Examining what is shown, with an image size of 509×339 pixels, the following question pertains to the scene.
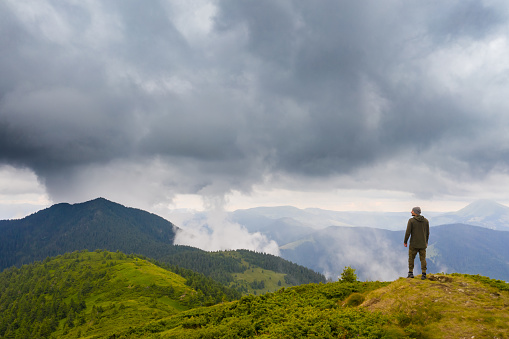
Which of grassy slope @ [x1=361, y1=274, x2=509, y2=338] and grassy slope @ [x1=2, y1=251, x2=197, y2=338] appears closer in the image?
grassy slope @ [x1=361, y1=274, x2=509, y2=338]

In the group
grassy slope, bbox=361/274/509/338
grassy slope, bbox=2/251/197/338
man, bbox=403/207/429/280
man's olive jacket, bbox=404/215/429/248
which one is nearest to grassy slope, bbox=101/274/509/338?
grassy slope, bbox=361/274/509/338

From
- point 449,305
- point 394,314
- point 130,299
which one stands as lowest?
point 130,299

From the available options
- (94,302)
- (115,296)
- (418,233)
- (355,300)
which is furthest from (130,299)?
(418,233)

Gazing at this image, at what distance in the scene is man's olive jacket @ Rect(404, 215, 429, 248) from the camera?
74.2 ft

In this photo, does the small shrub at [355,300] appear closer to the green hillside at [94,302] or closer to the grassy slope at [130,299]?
the green hillside at [94,302]

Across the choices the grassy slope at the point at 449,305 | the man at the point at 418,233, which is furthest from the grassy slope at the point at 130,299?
the man at the point at 418,233

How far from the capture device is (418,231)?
2270 cm

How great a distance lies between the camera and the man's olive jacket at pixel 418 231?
74.2ft

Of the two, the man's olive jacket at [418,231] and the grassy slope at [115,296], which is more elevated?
the man's olive jacket at [418,231]

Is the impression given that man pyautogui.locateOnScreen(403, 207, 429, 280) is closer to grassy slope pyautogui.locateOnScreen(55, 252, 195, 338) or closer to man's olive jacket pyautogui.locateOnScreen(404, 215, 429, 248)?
man's olive jacket pyautogui.locateOnScreen(404, 215, 429, 248)

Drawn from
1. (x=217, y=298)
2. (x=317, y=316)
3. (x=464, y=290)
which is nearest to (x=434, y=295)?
(x=464, y=290)

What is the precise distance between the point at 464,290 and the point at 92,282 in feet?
752

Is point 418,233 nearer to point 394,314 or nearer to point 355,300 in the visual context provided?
point 355,300

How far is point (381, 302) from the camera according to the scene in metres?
19.9
